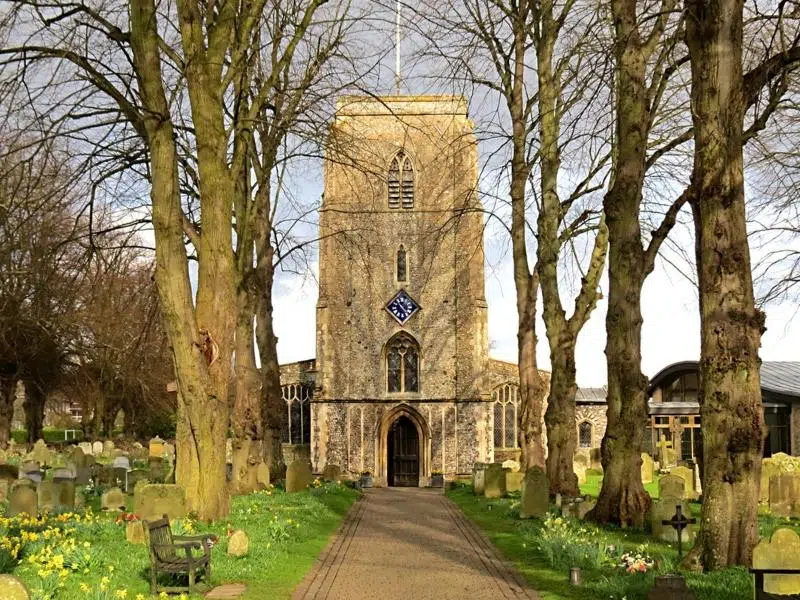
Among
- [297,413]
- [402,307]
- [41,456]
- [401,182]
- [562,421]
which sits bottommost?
[41,456]

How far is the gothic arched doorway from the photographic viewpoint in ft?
117

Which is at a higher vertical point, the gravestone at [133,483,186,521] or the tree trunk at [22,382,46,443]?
the tree trunk at [22,382,46,443]

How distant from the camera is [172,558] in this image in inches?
363

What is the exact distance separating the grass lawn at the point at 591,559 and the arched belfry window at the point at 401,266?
19.7 meters

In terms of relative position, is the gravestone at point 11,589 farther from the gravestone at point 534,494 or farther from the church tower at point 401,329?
the church tower at point 401,329

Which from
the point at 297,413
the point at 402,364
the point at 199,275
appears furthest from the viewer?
the point at 297,413

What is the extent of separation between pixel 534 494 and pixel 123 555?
7.51 metres

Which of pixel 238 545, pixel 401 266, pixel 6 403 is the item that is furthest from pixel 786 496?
pixel 6 403

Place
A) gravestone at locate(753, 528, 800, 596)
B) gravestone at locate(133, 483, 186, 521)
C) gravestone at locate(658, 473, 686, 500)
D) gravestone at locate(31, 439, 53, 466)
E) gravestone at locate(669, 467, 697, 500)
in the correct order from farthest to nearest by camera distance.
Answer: gravestone at locate(31, 439, 53, 466), gravestone at locate(669, 467, 697, 500), gravestone at locate(658, 473, 686, 500), gravestone at locate(133, 483, 186, 521), gravestone at locate(753, 528, 800, 596)

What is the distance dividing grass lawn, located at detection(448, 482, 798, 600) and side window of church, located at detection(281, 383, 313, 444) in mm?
22107

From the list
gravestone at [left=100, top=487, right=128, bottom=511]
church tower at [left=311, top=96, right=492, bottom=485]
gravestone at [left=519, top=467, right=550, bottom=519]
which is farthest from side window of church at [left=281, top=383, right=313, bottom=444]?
gravestone at [left=519, top=467, right=550, bottom=519]

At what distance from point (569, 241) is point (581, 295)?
5.45 ft

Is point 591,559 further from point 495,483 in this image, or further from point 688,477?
point 495,483

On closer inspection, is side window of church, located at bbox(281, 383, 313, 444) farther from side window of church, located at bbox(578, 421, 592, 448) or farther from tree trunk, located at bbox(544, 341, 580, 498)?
tree trunk, located at bbox(544, 341, 580, 498)
